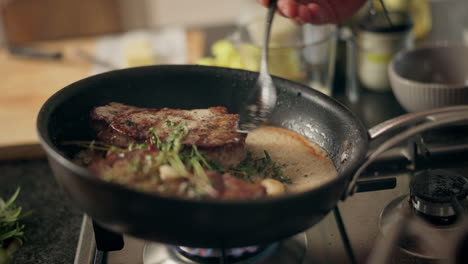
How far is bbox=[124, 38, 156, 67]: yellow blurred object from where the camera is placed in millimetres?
1899

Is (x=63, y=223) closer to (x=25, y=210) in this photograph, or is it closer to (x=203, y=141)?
(x=25, y=210)

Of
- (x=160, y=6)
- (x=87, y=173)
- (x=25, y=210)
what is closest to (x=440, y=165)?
(x=87, y=173)

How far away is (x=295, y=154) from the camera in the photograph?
3.64 ft

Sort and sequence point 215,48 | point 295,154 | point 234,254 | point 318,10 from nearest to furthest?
point 234,254
point 295,154
point 318,10
point 215,48

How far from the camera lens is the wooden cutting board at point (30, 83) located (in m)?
1.52

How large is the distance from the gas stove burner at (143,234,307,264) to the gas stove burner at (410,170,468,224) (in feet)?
0.83

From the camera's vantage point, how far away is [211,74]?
3.85 feet

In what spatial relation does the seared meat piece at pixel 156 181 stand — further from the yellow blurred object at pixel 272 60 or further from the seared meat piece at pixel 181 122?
the yellow blurred object at pixel 272 60

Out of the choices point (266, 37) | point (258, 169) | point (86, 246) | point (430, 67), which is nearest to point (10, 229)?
point (86, 246)

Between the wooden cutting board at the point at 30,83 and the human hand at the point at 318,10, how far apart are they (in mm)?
700

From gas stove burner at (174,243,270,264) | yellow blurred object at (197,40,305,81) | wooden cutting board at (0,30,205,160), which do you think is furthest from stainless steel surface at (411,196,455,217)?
wooden cutting board at (0,30,205,160)

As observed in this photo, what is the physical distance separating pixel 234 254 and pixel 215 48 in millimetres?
963

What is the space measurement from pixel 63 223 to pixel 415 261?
0.77 m

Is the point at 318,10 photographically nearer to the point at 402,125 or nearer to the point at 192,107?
the point at 192,107
